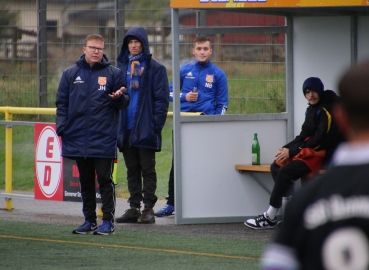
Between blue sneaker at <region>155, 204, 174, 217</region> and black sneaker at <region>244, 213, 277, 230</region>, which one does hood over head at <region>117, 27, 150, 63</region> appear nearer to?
blue sneaker at <region>155, 204, 174, 217</region>

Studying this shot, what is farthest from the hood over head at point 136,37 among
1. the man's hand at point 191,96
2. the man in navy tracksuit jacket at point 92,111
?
the man in navy tracksuit jacket at point 92,111

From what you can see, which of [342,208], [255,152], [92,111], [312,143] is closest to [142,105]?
[92,111]

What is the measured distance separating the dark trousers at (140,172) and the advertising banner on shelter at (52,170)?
0.81 metres

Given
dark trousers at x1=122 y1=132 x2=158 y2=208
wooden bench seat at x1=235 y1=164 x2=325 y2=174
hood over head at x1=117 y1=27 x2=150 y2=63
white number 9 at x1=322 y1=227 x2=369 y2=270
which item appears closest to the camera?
white number 9 at x1=322 y1=227 x2=369 y2=270

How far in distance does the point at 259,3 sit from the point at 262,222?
2.10 m

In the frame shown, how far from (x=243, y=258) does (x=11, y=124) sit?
417cm

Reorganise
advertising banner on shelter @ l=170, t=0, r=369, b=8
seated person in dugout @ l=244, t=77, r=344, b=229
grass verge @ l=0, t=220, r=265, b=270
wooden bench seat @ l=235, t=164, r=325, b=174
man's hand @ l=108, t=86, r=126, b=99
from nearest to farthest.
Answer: grass verge @ l=0, t=220, r=265, b=270, advertising banner on shelter @ l=170, t=0, r=369, b=8, man's hand @ l=108, t=86, r=126, b=99, seated person in dugout @ l=244, t=77, r=344, b=229, wooden bench seat @ l=235, t=164, r=325, b=174

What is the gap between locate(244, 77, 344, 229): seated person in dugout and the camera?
320 inches

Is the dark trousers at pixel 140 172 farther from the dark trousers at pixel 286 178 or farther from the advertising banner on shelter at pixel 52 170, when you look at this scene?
the dark trousers at pixel 286 178

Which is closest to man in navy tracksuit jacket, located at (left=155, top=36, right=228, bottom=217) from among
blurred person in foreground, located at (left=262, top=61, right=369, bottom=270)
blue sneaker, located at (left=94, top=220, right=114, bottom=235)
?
blue sneaker, located at (left=94, top=220, right=114, bottom=235)

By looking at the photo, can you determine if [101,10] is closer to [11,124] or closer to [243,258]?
[11,124]

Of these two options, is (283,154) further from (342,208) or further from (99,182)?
(342,208)

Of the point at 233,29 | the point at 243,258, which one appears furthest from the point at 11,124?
the point at 243,258

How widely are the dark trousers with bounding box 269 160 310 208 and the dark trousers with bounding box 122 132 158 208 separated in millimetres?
1279
